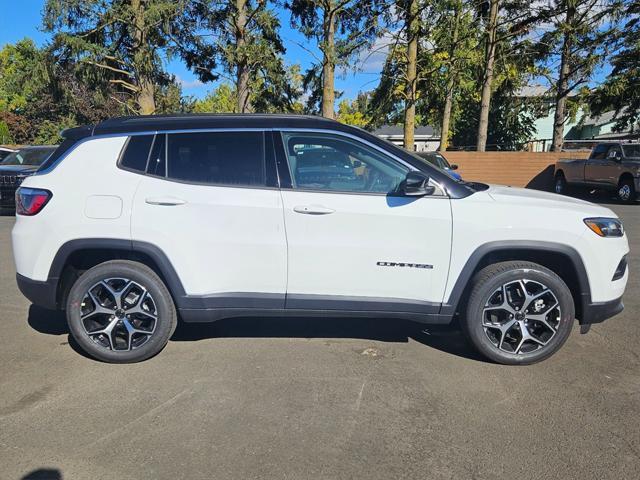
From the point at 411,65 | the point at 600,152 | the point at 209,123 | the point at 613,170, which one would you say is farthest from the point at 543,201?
the point at 411,65

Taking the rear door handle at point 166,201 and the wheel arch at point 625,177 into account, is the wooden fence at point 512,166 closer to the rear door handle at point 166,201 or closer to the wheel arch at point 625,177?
the wheel arch at point 625,177

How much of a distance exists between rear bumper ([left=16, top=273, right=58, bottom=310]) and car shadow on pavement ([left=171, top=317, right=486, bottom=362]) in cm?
105

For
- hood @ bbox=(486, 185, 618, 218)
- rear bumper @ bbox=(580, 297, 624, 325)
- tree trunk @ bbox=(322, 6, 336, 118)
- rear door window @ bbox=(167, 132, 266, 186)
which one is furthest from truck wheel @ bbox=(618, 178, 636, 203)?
rear door window @ bbox=(167, 132, 266, 186)

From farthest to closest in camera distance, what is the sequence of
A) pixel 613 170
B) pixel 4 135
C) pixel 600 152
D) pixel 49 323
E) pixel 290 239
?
1. pixel 4 135
2. pixel 600 152
3. pixel 613 170
4. pixel 49 323
5. pixel 290 239

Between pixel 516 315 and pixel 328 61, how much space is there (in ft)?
48.9

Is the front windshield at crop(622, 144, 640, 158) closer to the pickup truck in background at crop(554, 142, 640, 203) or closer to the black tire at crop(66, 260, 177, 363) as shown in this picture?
the pickup truck in background at crop(554, 142, 640, 203)

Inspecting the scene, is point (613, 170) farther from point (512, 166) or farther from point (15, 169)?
point (15, 169)

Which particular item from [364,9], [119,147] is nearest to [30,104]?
[364,9]

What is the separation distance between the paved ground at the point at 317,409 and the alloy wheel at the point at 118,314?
8.6 inches

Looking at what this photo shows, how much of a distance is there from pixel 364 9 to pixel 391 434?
1776 cm

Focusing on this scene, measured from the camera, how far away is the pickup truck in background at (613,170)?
1519 centimetres

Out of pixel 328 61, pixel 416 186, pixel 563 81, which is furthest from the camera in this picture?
pixel 563 81

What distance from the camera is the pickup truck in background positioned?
1519 cm

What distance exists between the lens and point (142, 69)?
1850 centimetres
